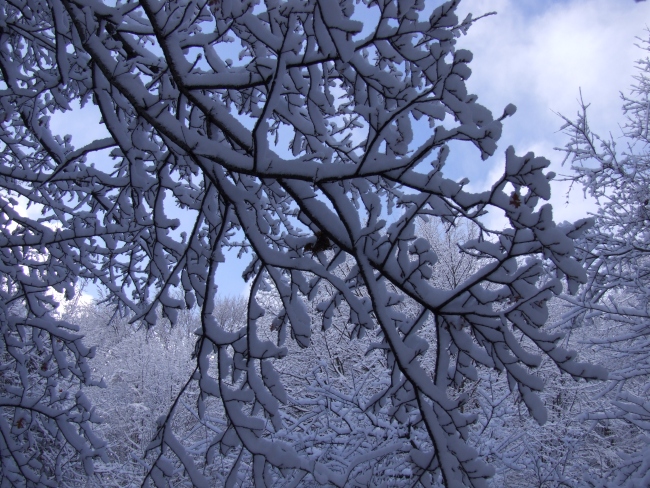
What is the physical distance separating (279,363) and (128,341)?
7.63 metres

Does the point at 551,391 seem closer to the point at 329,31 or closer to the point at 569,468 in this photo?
the point at 569,468

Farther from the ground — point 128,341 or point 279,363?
point 128,341

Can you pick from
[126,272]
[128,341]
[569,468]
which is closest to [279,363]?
[569,468]

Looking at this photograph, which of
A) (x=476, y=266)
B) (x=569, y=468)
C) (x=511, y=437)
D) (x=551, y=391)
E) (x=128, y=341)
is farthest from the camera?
(x=128, y=341)

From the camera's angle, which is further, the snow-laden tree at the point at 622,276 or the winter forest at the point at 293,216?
the snow-laden tree at the point at 622,276

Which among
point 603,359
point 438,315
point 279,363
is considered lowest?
point 438,315

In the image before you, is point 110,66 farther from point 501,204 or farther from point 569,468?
point 569,468

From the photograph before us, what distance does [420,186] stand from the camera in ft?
4.68

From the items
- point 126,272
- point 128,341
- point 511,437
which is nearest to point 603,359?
point 511,437

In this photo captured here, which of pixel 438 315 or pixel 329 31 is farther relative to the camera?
pixel 438 315

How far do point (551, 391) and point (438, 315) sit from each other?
23.4 ft

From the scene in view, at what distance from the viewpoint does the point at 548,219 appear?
4.43 ft

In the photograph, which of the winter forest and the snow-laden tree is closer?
the winter forest

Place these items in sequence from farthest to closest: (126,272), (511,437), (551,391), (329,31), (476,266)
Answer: (476,266) < (551,391) < (511,437) < (126,272) < (329,31)
